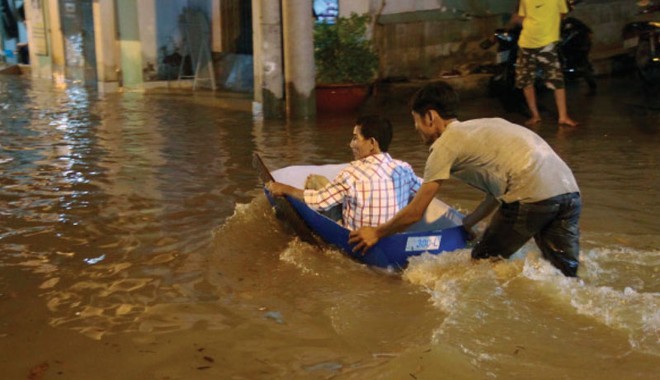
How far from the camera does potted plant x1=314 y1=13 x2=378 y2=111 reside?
11070mm

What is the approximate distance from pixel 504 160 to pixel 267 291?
154 cm

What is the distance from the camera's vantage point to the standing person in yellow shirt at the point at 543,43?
9266mm

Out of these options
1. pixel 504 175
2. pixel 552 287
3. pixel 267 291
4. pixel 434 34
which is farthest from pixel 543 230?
pixel 434 34

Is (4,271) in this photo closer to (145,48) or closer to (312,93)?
(312,93)

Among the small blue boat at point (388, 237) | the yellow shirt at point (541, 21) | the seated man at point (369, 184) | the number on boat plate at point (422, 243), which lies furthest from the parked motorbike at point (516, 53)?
the number on boat plate at point (422, 243)

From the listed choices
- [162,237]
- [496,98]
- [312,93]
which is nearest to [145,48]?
[312,93]

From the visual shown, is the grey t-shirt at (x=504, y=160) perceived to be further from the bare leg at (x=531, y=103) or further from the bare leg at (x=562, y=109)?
the bare leg at (x=531, y=103)

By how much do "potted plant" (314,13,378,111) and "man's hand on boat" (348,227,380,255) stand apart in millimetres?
6682

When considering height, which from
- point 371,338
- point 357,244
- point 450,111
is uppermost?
point 450,111

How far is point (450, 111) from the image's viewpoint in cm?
411

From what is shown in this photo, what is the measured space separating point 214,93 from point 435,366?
436 inches

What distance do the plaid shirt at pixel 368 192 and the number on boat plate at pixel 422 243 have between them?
0.37 meters

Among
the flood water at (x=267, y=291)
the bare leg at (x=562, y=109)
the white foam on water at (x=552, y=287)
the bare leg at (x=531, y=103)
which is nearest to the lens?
the flood water at (x=267, y=291)

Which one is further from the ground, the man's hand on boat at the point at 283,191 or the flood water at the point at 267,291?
the man's hand on boat at the point at 283,191
